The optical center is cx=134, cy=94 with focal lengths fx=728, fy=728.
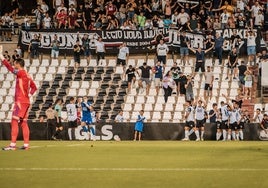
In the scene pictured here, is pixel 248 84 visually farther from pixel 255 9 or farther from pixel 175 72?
pixel 255 9

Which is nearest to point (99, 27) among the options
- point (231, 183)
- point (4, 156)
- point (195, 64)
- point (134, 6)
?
point (134, 6)

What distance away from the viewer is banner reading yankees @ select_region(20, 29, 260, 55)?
36.3m

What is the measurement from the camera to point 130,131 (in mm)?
31891

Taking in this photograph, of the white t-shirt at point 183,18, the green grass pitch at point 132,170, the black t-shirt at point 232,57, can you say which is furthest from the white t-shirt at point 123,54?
the green grass pitch at point 132,170

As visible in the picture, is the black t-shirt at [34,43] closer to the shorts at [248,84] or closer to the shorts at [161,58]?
the shorts at [161,58]

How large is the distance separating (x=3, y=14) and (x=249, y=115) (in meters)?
17.1

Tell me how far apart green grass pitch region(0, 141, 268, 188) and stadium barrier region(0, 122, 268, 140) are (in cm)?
Answer: 1485

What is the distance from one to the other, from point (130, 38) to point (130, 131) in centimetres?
759

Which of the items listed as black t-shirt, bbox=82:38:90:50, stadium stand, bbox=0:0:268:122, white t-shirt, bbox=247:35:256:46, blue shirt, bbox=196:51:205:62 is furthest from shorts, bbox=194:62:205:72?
black t-shirt, bbox=82:38:90:50

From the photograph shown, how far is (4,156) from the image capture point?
15266 mm

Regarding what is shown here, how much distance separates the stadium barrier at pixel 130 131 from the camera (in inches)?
1234

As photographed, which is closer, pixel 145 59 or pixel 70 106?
pixel 70 106

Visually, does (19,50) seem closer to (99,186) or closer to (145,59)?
(145,59)

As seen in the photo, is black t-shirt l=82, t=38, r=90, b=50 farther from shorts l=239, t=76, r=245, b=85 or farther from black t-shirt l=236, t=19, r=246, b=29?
shorts l=239, t=76, r=245, b=85
